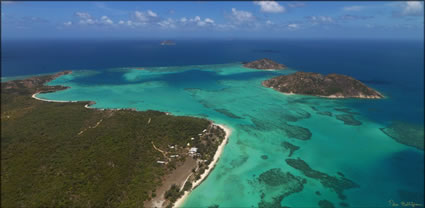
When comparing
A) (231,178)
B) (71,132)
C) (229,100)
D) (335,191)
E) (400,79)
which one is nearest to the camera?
(335,191)

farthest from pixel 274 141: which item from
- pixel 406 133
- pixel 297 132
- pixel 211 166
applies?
pixel 406 133

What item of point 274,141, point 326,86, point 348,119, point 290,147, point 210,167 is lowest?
point 210,167

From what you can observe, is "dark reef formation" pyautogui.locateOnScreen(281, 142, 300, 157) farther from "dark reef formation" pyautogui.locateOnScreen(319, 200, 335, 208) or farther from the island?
the island

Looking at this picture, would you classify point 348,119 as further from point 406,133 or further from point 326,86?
point 326,86

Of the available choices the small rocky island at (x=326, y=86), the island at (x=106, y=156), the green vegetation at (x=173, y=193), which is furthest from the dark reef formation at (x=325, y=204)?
the small rocky island at (x=326, y=86)

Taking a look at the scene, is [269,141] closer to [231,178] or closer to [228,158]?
[228,158]

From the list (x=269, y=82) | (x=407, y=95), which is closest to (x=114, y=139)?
(x=269, y=82)
